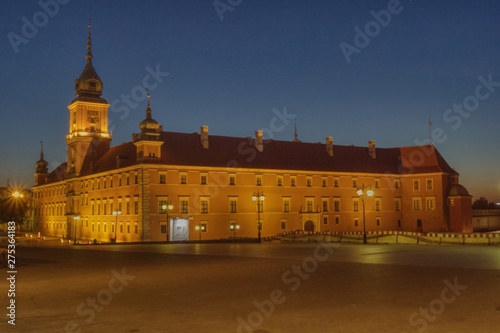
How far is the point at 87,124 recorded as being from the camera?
88812mm

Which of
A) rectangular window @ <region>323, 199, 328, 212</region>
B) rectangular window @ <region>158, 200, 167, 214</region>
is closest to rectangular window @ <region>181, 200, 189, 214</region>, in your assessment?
rectangular window @ <region>158, 200, 167, 214</region>

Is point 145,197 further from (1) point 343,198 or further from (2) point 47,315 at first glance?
(2) point 47,315

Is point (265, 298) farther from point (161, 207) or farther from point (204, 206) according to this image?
point (204, 206)

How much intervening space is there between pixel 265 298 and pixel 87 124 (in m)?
78.4

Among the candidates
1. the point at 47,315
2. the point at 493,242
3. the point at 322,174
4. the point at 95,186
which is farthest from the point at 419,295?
the point at 95,186

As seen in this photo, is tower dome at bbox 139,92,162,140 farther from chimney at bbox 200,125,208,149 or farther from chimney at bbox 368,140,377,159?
chimney at bbox 368,140,377,159

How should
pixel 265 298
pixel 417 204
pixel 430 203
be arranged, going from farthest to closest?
1. pixel 417 204
2. pixel 430 203
3. pixel 265 298

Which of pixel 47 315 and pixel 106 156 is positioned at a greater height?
pixel 106 156

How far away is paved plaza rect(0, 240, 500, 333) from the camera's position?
1200 cm

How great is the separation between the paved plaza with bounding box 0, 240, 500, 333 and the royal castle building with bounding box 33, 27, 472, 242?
132 ft

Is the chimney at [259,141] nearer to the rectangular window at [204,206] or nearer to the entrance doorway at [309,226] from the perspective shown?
the entrance doorway at [309,226]

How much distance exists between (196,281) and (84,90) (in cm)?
7637

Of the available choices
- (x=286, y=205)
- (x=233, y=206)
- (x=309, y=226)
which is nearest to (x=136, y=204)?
(x=233, y=206)

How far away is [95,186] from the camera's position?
82.2m
